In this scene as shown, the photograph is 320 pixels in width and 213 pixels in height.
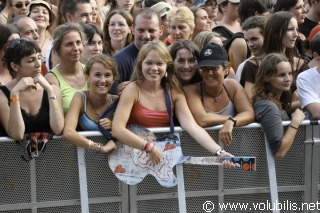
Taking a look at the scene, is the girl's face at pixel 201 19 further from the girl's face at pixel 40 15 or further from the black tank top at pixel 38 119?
the black tank top at pixel 38 119

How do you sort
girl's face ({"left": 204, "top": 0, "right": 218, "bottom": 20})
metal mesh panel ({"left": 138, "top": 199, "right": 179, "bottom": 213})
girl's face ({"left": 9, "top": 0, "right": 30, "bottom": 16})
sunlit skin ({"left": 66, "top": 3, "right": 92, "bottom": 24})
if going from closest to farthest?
1. metal mesh panel ({"left": 138, "top": 199, "right": 179, "bottom": 213})
2. sunlit skin ({"left": 66, "top": 3, "right": 92, "bottom": 24})
3. girl's face ({"left": 9, "top": 0, "right": 30, "bottom": 16})
4. girl's face ({"left": 204, "top": 0, "right": 218, "bottom": 20})

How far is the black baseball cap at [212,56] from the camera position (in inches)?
271

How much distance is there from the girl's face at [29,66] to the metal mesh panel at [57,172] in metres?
0.65

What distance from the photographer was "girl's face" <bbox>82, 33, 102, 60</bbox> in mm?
7883

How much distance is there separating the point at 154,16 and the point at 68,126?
5.82 feet

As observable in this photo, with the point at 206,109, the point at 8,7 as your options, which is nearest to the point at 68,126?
the point at 206,109

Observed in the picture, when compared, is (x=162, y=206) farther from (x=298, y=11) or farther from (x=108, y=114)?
(x=298, y=11)

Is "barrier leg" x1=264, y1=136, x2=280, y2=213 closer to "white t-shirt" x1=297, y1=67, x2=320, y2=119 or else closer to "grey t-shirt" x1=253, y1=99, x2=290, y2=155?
"grey t-shirt" x1=253, y1=99, x2=290, y2=155

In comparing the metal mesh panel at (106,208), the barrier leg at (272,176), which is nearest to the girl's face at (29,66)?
the metal mesh panel at (106,208)

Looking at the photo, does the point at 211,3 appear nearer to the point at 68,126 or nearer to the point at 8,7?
the point at 8,7

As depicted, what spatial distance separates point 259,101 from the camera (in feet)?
22.8

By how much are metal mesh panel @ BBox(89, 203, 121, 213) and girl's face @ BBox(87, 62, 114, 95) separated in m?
0.94

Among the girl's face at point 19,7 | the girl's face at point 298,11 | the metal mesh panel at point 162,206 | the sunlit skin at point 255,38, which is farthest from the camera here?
the girl's face at point 19,7

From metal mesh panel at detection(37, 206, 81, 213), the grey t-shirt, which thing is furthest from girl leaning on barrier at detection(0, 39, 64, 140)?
the grey t-shirt
